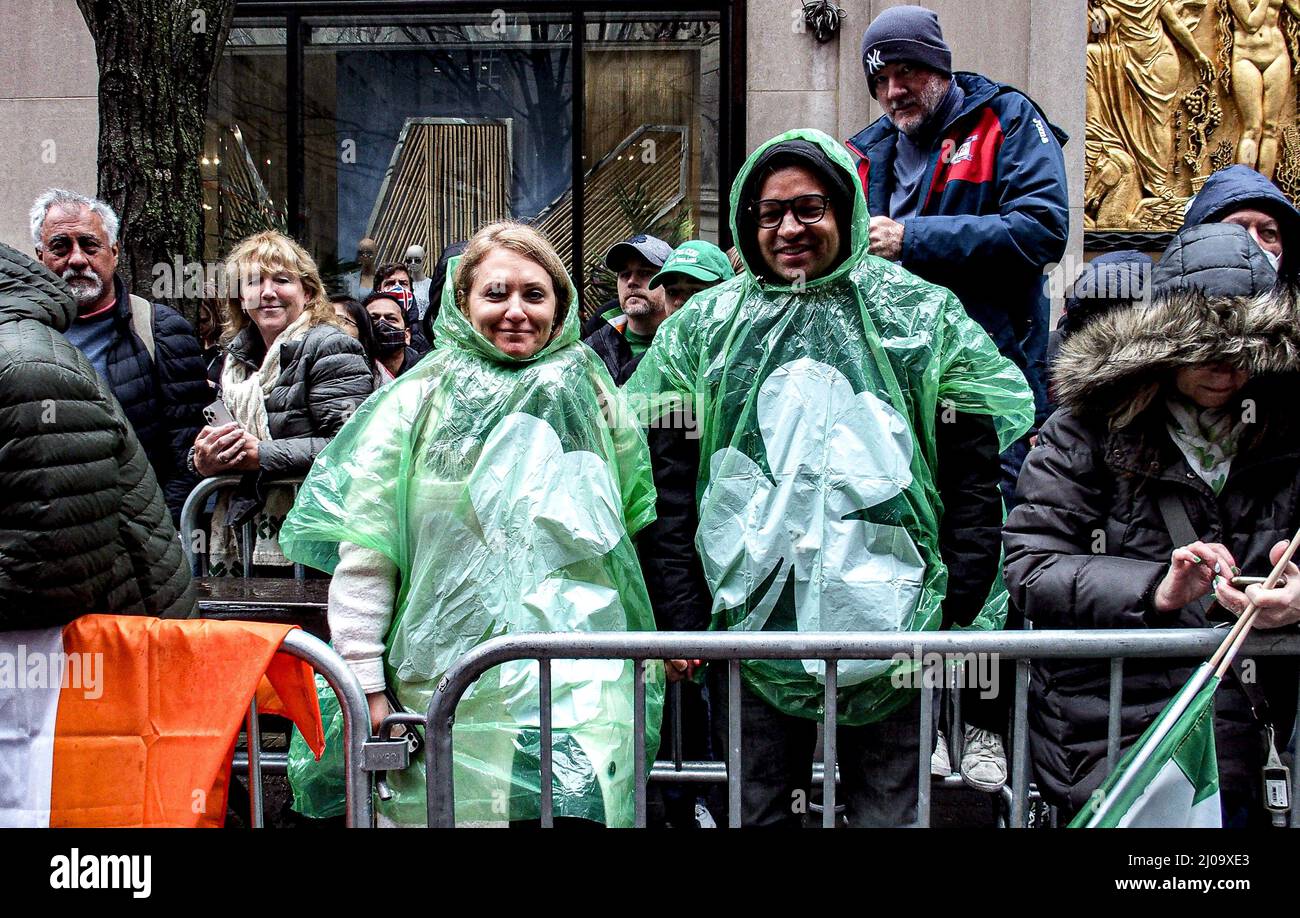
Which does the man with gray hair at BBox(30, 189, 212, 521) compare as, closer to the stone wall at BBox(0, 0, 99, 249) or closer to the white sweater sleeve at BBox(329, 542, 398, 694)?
the white sweater sleeve at BBox(329, 542, 398, 694)

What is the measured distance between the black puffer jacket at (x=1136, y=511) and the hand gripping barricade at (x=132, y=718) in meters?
1.68

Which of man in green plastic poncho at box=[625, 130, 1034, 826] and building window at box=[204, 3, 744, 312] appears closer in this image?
man in green plastic poncho at box=[625, 130, 1034, 826]

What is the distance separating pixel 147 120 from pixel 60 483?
348 cm

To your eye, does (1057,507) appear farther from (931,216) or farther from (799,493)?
(931,216)

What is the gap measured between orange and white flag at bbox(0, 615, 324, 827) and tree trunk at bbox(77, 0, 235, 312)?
10.5ft

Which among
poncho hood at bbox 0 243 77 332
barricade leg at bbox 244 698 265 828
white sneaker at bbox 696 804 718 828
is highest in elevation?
poncho hood at bbox 0 243 77 332

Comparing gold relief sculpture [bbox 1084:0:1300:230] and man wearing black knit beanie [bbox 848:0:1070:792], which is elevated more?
gold relief sculpture [bbox 1084:0:1300:230]

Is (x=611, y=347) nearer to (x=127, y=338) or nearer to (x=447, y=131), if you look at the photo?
(x=127, y=338)

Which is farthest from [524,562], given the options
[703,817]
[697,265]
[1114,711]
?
[697,265]

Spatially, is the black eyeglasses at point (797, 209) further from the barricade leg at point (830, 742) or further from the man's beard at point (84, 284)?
the man's beard at point (84, 284)

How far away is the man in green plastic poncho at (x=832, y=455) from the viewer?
2.84 meters

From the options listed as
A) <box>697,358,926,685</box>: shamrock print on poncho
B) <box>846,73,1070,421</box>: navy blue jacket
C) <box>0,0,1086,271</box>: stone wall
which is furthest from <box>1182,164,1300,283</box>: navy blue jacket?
<box>0,0,1086,271</box>: stone wall

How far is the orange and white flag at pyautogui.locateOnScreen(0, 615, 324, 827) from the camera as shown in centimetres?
258
